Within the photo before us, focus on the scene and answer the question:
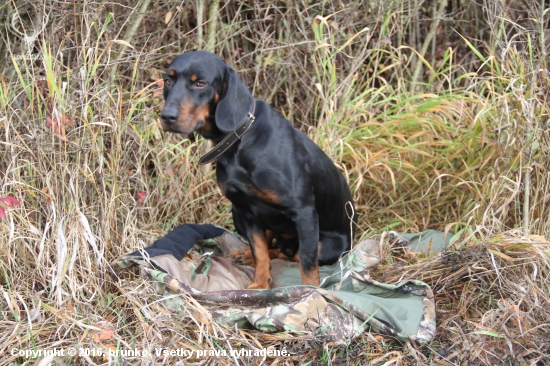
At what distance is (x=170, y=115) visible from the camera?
2572mm

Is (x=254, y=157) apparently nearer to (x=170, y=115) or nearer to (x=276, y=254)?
(x=170, y=115)

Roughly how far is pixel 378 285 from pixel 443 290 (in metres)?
0.32

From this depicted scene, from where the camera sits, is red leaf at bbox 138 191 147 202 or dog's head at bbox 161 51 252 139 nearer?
dog's head at bbox 161 51 252 139

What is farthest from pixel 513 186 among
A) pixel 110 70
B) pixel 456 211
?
pixel 110 70

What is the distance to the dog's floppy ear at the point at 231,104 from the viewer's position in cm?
274

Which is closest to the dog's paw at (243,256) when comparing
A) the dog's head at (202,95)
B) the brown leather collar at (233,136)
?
the brown leather collar at (233,136)

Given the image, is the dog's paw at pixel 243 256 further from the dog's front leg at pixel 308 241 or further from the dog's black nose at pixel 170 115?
the dog's black nose at pixel 170 115

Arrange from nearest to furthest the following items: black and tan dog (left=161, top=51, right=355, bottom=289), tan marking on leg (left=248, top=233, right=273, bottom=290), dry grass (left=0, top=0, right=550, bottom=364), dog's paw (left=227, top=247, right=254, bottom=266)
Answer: dry grass (left=0, top=0, right=550, bottom=364) → black and tan dog (left=161, top=51, right=355, bottom=289) → tan marking on leg (left=248, top=233, right=273, bottom=290) → dog's paw (left=227, top=247, right=254, bottom=266)

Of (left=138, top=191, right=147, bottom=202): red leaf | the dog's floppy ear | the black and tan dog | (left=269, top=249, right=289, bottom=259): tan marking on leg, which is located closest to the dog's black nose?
the black and tan dog

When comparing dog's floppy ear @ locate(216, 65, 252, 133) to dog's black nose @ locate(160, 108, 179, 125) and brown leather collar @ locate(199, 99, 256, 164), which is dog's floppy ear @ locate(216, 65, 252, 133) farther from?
dog's black nose @ locate(160, 108, 179, 125)

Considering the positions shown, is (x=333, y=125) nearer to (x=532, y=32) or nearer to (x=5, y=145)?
(x=532, y=32)

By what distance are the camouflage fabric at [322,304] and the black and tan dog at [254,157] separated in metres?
0.36

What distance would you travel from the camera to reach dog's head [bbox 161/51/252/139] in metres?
2.64

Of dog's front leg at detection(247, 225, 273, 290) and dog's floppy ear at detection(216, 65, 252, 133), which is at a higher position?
dog's floppy ear at detection(216, 65, 252, 133)
